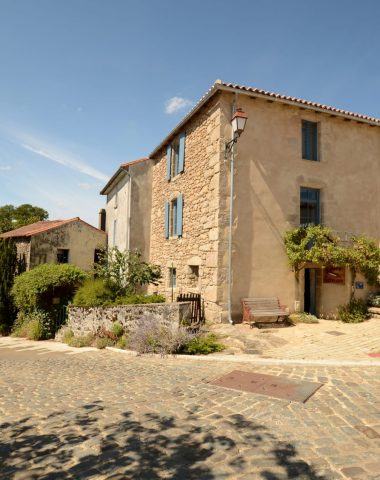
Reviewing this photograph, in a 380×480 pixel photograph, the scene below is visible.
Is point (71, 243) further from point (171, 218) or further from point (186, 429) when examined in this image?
point (186, 429)

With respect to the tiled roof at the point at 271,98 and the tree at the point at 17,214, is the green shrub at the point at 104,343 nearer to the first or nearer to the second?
the tiled roof at the point at 271,98

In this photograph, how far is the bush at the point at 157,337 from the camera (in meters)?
7.30

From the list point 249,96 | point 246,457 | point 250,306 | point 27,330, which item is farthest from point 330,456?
point 27,330

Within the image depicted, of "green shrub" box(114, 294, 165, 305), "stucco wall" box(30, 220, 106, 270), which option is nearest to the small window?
"green shrub" box(114, 294, 165, 305)

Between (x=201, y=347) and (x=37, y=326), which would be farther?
(x=37, y=326)

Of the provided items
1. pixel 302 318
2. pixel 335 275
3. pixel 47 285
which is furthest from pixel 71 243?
pixel 335 275

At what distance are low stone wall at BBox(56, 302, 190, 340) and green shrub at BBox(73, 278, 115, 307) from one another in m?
0.19

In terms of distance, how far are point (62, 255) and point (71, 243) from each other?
746mm

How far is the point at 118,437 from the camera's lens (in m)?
3.25

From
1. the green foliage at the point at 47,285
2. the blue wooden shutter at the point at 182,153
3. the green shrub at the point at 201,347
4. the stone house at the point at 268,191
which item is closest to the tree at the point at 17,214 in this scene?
the green foliage at the point at 47,285

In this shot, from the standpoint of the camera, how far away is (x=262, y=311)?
923cm

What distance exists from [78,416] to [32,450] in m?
0.76

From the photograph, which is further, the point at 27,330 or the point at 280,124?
the point at 27,330

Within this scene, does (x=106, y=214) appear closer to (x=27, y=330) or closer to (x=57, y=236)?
(x=57, y=236)
